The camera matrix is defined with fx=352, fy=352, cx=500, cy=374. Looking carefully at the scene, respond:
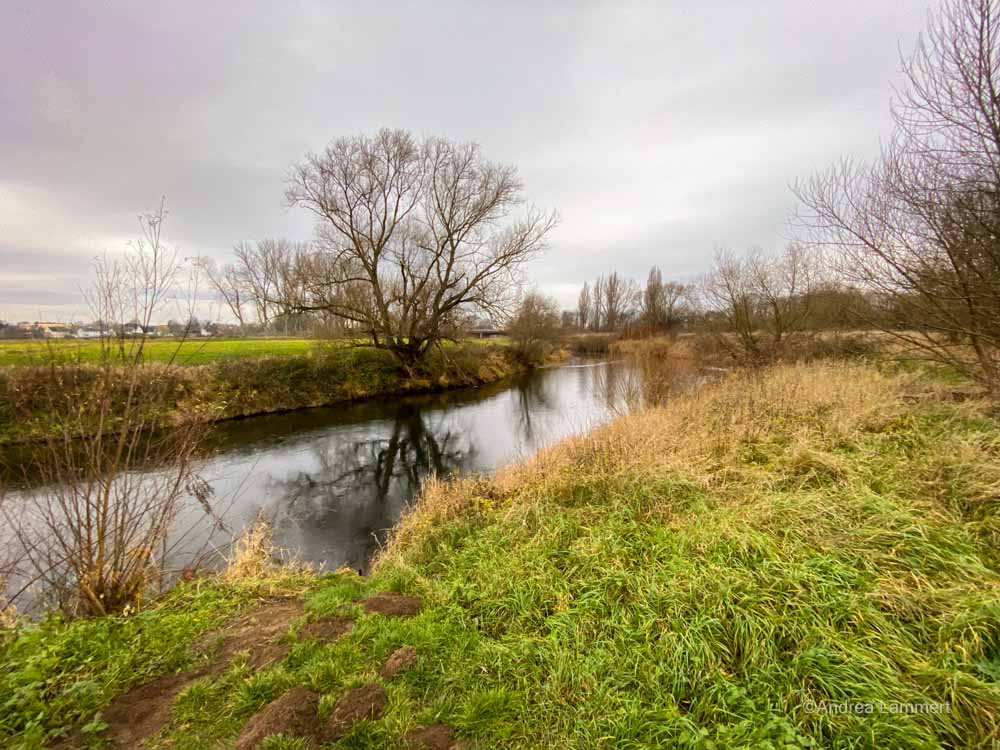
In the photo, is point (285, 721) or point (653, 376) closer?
point (285, 721)

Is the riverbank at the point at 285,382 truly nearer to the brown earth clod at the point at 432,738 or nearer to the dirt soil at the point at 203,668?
the dirt soil at the point at 203,668

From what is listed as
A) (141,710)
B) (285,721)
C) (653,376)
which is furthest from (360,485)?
(653,376)

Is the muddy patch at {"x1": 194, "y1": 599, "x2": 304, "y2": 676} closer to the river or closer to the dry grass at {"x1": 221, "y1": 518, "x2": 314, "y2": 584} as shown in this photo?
the dry grass at {"x1": 221, "y1": 518, "x2": 314, "y2": 584}

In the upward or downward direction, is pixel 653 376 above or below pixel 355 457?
above

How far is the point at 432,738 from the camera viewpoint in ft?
6.63

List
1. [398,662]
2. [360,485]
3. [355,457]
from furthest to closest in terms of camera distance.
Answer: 1. [355,457]
2. [360,485]
3. [398,662]

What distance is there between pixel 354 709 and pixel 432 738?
1.68 feet

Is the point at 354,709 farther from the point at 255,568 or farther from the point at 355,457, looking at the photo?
the point at 355,457

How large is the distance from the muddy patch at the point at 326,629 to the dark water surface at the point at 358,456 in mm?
2555

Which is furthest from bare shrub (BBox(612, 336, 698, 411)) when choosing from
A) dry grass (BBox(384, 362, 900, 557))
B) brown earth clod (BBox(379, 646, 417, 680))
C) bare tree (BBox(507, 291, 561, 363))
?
bare tree (BBox(507, 291, 561, 363))

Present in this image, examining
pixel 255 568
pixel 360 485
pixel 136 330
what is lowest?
pixel 360 485

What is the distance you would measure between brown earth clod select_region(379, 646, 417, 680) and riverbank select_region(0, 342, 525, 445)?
890 centimetres

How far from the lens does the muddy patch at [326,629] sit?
282 centimetres

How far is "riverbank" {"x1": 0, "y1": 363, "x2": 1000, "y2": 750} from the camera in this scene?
6.40 feet
